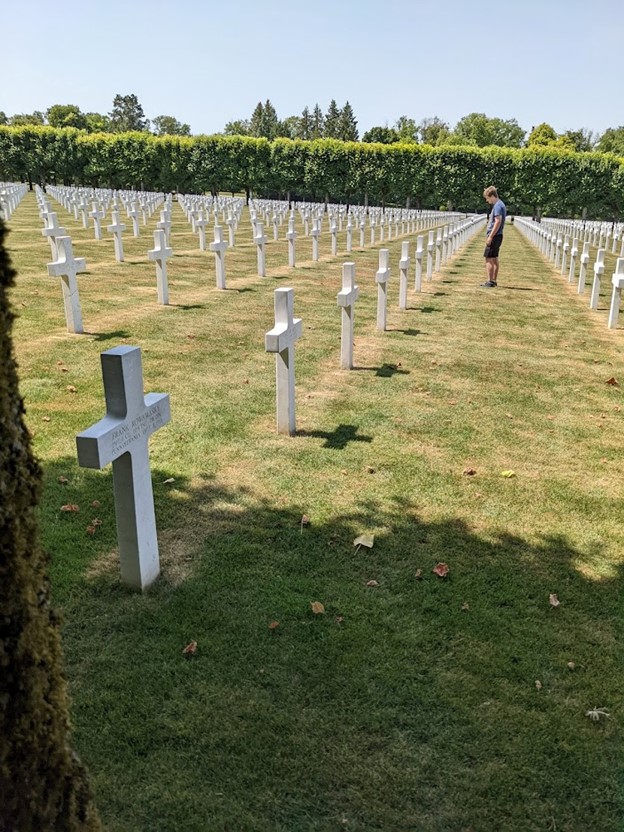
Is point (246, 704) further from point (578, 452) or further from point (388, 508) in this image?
point (578, 452)

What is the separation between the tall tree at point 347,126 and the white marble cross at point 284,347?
104814 millimetres

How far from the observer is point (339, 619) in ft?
11.2

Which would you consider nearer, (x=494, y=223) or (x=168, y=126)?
(x=494, y=223)

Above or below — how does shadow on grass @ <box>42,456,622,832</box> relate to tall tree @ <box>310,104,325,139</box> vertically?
below

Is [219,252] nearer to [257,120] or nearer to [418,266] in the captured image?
[418,266]

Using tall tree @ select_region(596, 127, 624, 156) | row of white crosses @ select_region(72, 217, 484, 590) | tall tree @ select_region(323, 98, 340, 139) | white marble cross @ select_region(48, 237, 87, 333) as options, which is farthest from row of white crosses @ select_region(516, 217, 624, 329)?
tall tree @ select_region(323, 98, 340, 139)

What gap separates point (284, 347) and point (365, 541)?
1.94m

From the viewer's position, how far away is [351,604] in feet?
11.6

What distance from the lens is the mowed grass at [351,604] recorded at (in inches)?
97.7

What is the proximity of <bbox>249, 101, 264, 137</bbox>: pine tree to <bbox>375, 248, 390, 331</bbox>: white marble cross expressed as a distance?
112m

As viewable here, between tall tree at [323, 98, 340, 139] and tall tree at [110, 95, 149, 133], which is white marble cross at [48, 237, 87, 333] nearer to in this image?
tall tree at [323, 98, 340, 139]

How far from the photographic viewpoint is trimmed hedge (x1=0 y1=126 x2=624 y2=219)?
52281 millimetres

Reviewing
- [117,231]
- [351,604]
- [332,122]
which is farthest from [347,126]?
Result: [351,604]

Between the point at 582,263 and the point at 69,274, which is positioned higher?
the point at 69,274
